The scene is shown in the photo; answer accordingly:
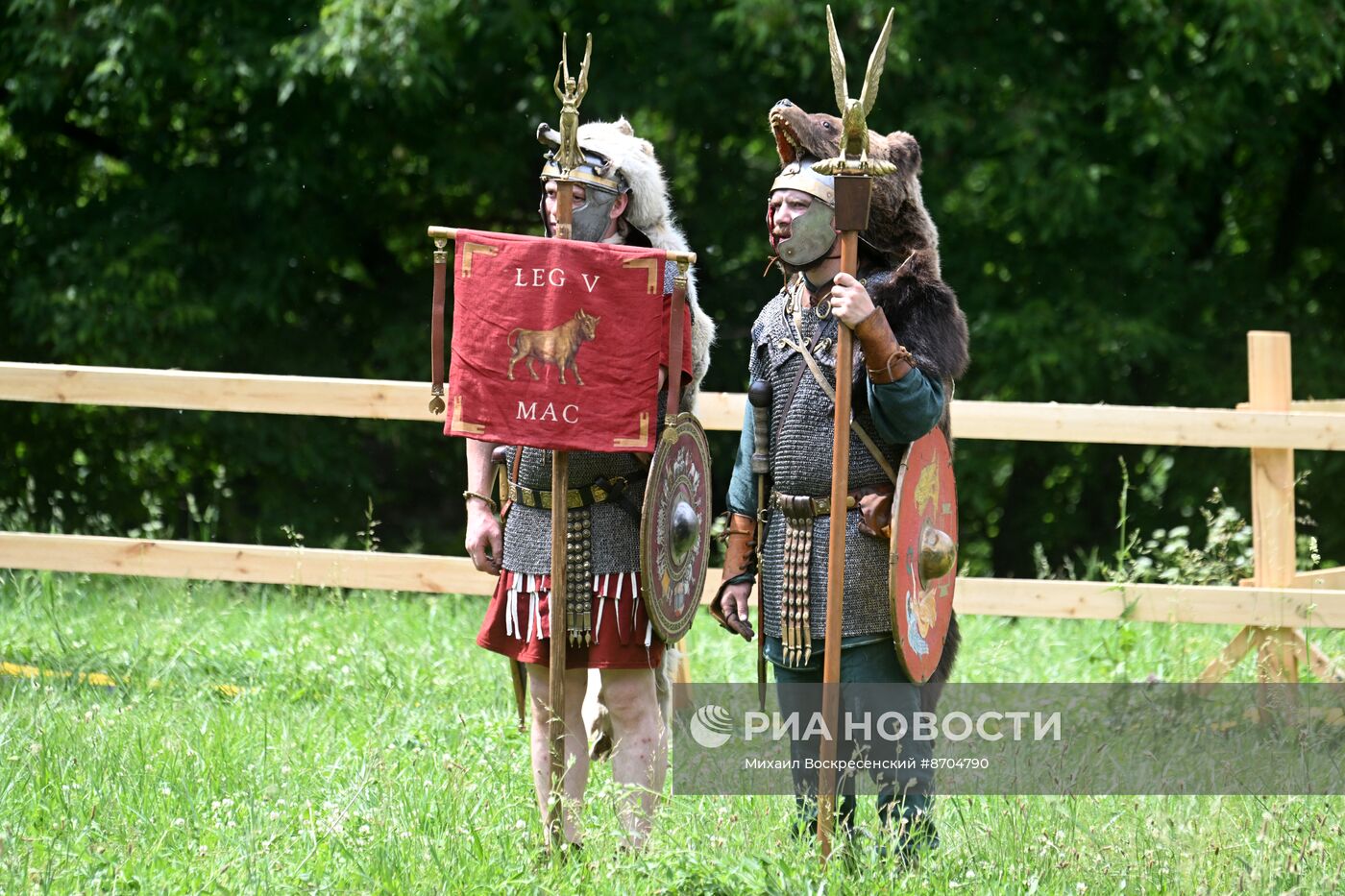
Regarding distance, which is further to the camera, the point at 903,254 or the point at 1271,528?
the point at 1271,528

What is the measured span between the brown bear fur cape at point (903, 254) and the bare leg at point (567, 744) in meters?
0.81

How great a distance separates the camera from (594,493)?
342 centimetres

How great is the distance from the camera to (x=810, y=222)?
127 inches

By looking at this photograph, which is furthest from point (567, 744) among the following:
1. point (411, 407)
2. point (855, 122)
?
point (411, 407)

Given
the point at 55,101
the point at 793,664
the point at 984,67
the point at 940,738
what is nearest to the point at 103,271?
the point at 55,101

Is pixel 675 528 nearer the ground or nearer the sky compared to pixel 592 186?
nearer the ground

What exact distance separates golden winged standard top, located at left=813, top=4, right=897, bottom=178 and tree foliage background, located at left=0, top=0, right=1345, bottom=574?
4206 millimetres

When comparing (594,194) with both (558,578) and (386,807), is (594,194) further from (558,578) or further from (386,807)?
(386,807)

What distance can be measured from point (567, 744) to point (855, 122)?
5.06ft

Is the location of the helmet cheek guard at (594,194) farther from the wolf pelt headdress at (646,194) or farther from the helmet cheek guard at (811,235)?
the helmet cheek guard at (811,235)

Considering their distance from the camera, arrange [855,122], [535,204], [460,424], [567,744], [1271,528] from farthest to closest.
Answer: [535,204]
[1271,528]
[567,744]
[460,424]
[855,122]

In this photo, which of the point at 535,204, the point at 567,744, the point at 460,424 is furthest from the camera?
the point at 535,204

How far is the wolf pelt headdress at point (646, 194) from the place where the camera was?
11.2ft

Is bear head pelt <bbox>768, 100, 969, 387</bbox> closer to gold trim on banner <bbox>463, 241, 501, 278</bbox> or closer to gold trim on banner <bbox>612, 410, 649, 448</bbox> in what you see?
gold trim on banner <bbox>612, 410, 649, 448</bbox>
